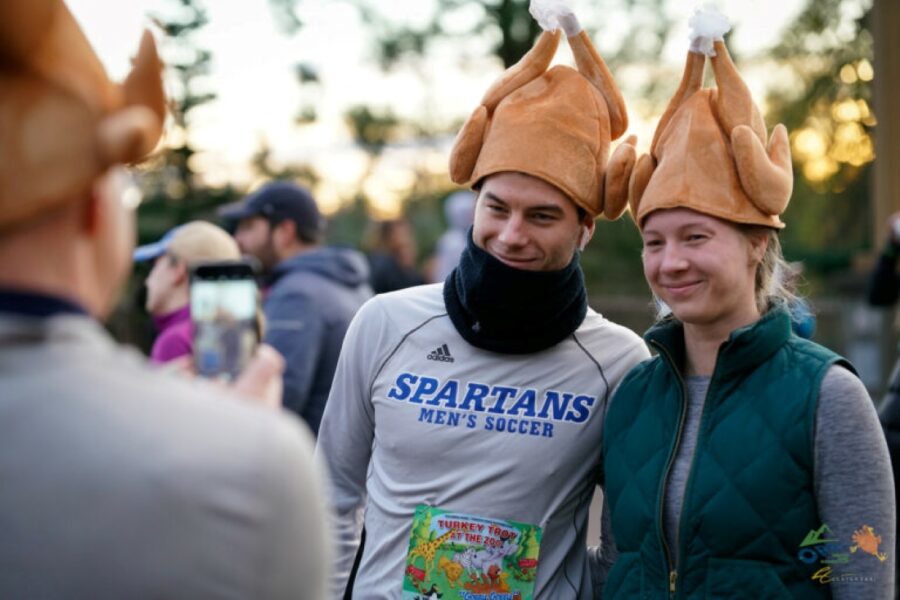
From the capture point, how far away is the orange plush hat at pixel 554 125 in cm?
333

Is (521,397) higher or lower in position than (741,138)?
lower

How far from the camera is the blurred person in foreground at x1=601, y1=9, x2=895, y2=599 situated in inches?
105

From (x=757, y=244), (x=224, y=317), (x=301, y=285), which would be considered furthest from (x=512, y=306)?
(x=301, y=285)

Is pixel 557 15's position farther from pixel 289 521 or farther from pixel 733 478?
pixel 289 521

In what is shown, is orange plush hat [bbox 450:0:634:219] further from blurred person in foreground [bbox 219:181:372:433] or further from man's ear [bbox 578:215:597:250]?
blurred person in foreground [bbox 219:181:372:433]

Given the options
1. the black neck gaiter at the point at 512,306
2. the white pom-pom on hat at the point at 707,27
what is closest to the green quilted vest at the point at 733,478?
the black neck gaiter at the point at 512,306

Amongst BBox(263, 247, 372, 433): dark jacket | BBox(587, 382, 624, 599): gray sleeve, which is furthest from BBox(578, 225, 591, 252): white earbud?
BBox(263, 247, 372, 433): dark jacket

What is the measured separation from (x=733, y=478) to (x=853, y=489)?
263 millimetres

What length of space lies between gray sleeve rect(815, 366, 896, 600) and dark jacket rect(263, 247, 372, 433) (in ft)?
10.7

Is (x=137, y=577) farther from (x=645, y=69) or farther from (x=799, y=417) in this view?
(x=645, y=69)

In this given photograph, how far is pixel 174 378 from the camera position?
1588 mm

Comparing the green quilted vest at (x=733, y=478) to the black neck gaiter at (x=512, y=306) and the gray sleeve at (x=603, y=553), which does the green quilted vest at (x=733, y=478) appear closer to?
the gray sleeve at (x=603, y=553)

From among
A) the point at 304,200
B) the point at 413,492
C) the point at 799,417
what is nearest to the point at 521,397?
the point at 413,492

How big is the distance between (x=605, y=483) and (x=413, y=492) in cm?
54
